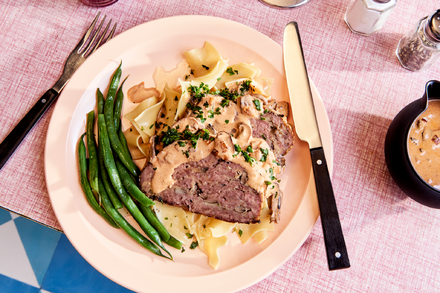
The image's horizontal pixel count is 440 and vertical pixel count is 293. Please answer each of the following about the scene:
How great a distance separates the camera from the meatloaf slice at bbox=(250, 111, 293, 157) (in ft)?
9.64

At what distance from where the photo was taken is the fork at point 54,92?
3111 millimetres

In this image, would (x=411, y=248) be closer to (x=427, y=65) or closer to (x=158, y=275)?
(x=427, y=65)

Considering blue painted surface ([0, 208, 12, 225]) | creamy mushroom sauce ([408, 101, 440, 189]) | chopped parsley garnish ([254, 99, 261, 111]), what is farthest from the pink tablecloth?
blue painted surface ([0, 208, 12, 225])

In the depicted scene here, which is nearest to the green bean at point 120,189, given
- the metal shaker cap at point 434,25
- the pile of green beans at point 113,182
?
the pile of green beans at point 113,182

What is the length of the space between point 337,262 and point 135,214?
203cm

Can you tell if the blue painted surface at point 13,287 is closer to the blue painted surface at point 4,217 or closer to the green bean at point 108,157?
the blue painted surface at point 4,217

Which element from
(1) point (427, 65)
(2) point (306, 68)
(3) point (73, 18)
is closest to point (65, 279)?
(3) point (73, 18)

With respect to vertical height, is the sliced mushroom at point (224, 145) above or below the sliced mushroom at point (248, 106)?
below

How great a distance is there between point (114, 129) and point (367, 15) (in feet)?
9.91

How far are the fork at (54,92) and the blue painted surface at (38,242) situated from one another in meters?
1.98

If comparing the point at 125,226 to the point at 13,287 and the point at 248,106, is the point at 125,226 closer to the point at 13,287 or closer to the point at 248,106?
the point at 248,106

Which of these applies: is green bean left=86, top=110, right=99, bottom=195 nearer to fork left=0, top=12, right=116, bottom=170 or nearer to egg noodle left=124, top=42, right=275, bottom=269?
egg noodle left=124, top=42, right=275, bottom=269

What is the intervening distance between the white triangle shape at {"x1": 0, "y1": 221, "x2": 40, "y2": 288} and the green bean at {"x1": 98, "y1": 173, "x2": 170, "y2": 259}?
108 inches

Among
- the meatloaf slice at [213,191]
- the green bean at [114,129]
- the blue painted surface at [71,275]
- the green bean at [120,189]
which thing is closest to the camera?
the meatloaf slice at [213,191]
